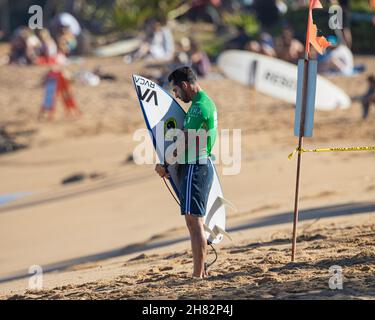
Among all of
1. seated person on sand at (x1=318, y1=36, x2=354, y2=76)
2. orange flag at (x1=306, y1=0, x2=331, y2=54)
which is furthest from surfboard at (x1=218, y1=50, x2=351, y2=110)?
orange flag at (x1=306, y1=0, x2=331, y2=54)

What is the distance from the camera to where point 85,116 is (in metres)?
17.1

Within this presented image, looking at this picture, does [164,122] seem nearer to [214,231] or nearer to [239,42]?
[214,231]

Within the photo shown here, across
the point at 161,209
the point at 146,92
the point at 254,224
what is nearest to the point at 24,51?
the point at 161,209

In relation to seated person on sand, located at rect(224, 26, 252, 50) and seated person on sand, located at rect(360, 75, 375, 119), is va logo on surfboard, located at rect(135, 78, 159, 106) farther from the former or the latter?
seated person on sand, located at rect(224, 26, 252, 50)

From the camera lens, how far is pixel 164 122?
6.38 meters

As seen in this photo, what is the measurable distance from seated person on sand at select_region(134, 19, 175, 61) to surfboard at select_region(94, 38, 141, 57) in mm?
639

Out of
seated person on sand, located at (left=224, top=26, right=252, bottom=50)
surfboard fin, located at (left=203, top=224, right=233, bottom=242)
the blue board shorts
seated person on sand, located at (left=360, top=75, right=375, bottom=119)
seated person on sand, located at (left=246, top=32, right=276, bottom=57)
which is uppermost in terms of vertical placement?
seated person on sand, located at (left=224, top=26, right=252, bottom=50)

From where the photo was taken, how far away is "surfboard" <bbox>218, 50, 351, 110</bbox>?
50.6 feet

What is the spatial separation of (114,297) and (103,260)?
251cm

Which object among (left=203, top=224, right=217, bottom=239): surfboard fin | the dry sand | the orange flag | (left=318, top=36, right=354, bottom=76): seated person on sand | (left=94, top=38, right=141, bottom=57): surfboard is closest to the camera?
the dry sand

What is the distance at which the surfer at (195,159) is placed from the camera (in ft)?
19.9

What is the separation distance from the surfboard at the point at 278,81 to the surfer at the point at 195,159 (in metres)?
9.24
